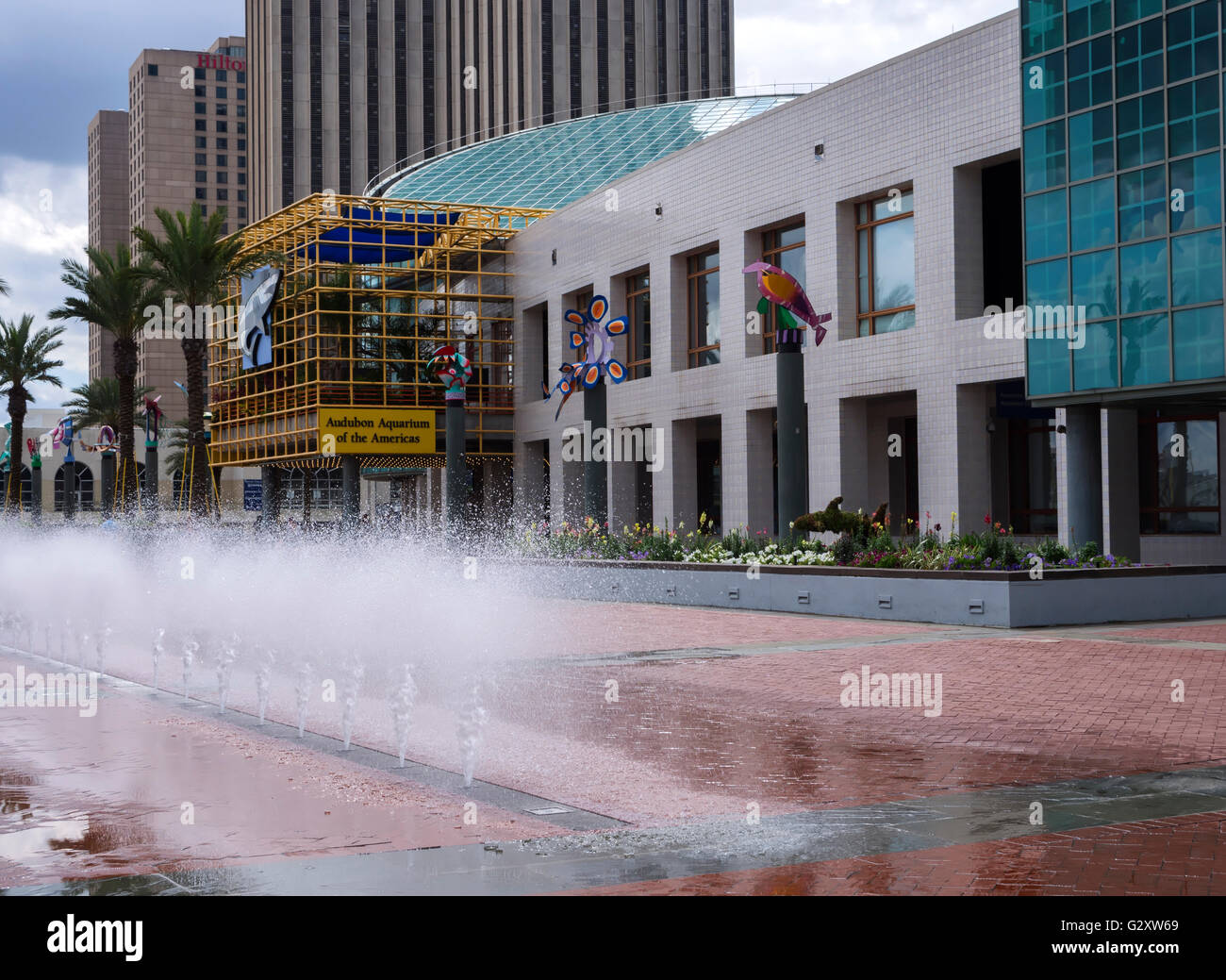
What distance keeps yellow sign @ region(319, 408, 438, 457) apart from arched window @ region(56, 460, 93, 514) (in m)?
66.3

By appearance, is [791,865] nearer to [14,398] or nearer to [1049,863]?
[1049,863]

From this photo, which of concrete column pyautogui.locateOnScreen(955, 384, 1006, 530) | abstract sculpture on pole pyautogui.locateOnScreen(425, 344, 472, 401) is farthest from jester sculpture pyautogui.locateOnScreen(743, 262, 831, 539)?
abstract sculpture on pole pyautogui.locateOnScreen(425, 344, 472, 401)

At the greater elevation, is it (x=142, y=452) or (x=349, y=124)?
(x=349, y=124)

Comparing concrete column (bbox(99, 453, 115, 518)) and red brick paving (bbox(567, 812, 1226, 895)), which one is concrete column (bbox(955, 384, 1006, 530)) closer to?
red brick paving (bbox(567, 812, 1226, 895))

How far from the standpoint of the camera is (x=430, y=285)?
178 feet

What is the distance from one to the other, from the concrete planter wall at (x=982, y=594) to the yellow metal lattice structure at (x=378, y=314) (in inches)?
1007

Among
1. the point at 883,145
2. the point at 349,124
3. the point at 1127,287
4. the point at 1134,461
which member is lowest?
the point at 1134,461

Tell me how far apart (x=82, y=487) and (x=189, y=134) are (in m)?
83.6

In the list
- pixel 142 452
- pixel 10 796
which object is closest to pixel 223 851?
pixel 10 796

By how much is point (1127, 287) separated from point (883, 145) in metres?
9.92

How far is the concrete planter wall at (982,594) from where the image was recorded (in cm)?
2031

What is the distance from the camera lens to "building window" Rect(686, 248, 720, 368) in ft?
131

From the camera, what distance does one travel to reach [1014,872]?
6.53 meters
